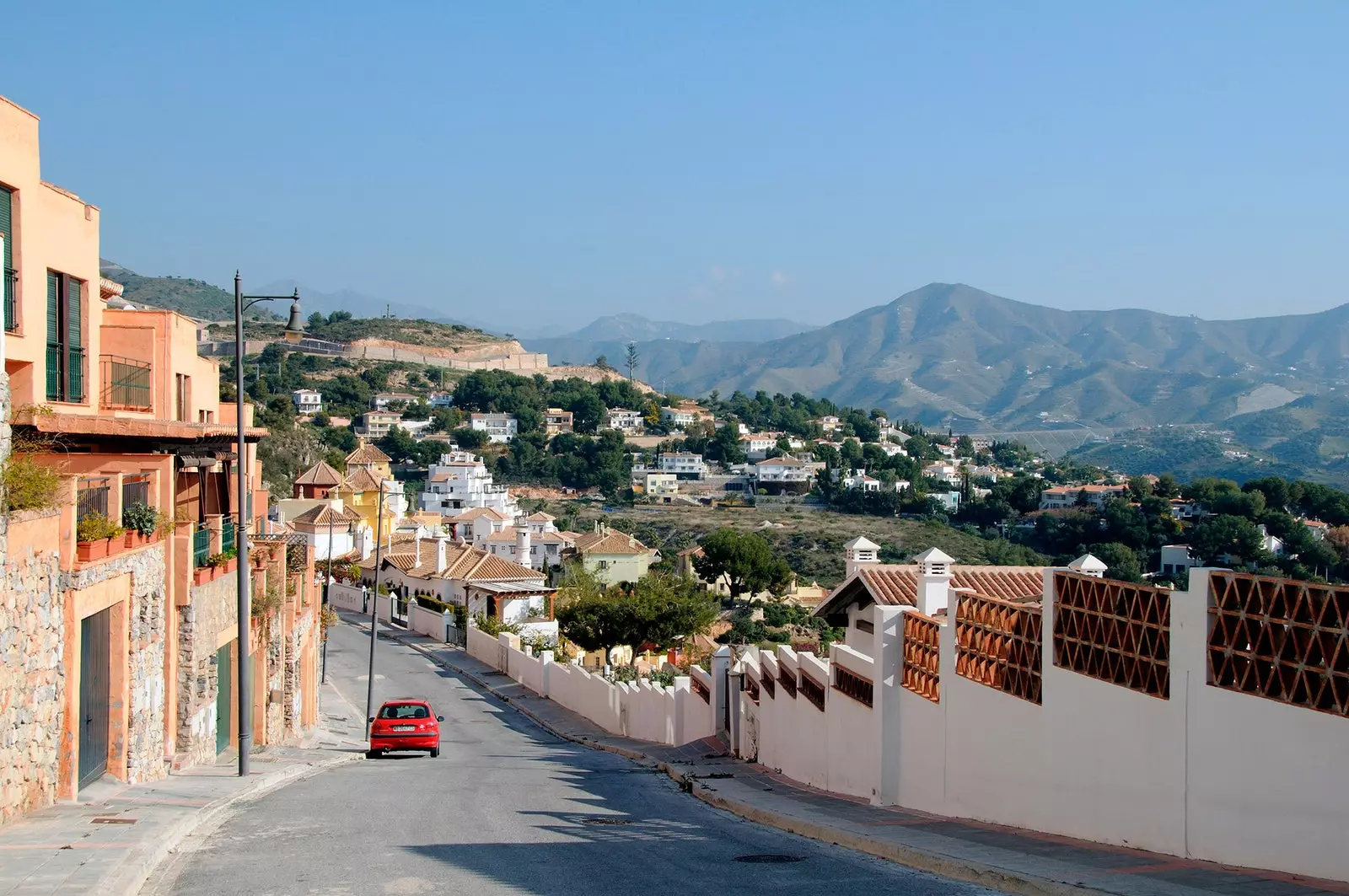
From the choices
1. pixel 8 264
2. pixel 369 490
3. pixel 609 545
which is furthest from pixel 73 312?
pixel 609 545

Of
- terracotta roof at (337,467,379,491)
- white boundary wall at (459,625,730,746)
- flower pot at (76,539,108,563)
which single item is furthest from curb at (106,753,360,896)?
terracotta roof at (337,467,379,491)

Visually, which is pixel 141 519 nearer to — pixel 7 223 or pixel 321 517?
A: pixel 7 223

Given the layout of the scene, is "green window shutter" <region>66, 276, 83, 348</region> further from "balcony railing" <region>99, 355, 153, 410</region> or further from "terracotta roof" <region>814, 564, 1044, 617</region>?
"terracotta roof" <region>814, 564, 1044, 617</region>

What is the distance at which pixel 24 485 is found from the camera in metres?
13.1

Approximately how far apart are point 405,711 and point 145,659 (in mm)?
10931

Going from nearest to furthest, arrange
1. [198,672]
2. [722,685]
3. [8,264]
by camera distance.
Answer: [8,264]
[198,672]
[722,685]

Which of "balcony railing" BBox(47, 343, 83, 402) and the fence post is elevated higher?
"balcony railing" BBox(47, 343, 83, 402)

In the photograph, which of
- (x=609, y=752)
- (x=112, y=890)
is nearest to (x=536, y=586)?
(x=609, y=752)

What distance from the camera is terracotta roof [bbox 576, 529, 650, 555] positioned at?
99000mm

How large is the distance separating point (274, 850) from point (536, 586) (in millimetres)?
50940

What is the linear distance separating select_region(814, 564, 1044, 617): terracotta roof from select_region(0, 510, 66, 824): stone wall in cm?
1304

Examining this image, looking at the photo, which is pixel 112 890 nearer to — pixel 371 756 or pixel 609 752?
pixel 371 756

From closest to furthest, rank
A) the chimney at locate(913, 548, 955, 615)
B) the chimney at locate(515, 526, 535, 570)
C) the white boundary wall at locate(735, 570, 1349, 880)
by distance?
the white boundary wall at locate(735, 570, 1349, 880)
the chimney at locate(913, 548, 955, 615)
the chimney at locate(515, 526, 535, 570)

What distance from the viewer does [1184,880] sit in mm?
9797
